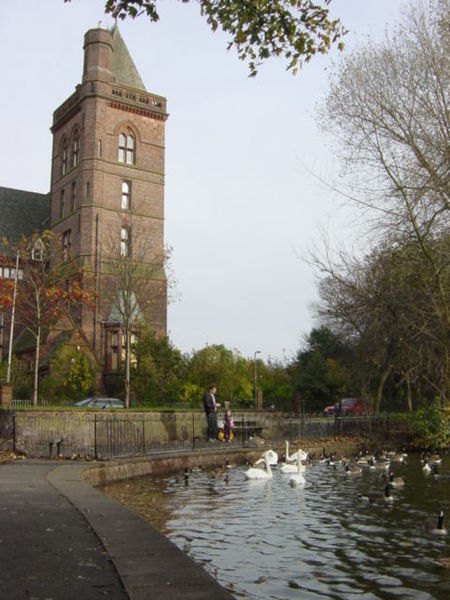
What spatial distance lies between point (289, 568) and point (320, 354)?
5079cm

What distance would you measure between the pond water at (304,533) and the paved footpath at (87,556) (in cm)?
94

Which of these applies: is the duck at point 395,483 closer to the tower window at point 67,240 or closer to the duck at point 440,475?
the duck at point 440,475

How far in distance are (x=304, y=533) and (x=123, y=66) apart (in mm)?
49799

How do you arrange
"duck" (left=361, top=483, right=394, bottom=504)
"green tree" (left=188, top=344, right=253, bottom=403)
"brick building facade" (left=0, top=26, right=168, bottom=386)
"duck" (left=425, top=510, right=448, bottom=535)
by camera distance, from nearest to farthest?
"duck" (left=425, top=510, right=448, bottom=535), "duck" (left=361, top=483, right=394, bottom=504), "green tree" (left=188, top=344, right=253, bottom=403), "brick building facade" (left=0, top=26, right=168, bottom=386)

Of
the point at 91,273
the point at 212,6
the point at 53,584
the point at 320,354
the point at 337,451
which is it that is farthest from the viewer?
the point at 320,354

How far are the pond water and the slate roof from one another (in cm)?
4424

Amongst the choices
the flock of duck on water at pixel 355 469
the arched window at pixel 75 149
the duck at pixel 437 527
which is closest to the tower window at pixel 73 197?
the arched window at pixel 75 149

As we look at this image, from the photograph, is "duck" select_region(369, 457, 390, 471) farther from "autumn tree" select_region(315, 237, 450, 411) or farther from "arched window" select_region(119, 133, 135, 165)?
"arched window" select_region(119, 133, 135, 165)

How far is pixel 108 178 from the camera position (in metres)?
49.1

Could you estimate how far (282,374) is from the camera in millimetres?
66250

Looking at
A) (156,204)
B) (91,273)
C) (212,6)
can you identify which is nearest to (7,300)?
(91,273)

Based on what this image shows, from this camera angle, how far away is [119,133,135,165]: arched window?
5056 cm

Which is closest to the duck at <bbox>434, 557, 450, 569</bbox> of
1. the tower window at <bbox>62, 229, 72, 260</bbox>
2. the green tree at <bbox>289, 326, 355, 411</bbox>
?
the tower window at <bbox>62, 229, 72, 260</bbox>

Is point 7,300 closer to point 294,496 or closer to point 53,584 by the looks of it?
point 294,496
